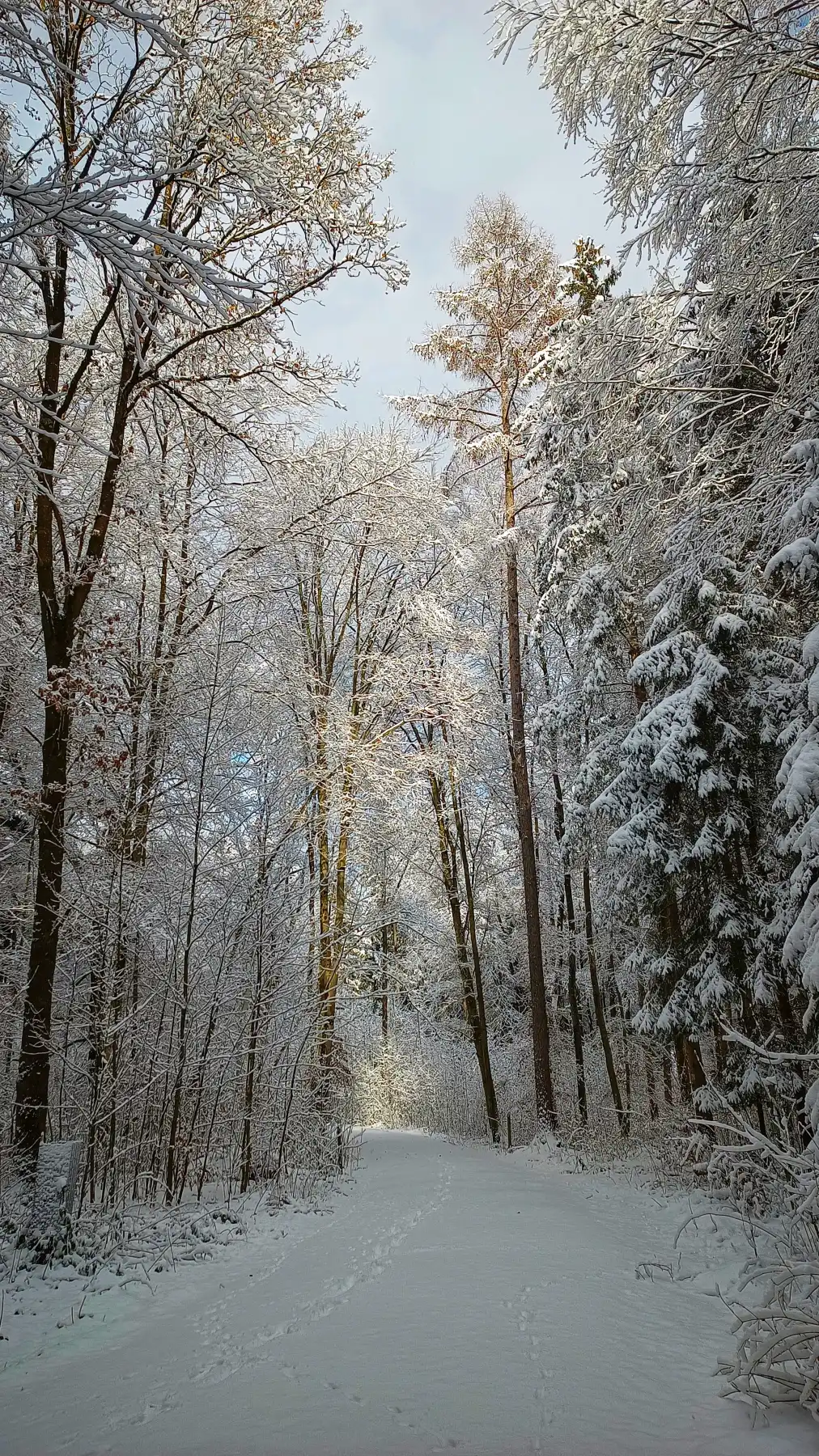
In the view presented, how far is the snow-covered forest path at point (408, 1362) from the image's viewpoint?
7.67 ft

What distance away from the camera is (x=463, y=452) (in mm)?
12586

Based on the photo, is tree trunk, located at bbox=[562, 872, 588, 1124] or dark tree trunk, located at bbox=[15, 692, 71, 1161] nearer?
dark tree trunk, located at bbox=[15, 692, 71, 1161]

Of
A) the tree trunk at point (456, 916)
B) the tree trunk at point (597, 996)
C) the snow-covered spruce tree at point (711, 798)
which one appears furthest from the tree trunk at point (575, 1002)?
the snow-covered spruce tree at point (711, 798)

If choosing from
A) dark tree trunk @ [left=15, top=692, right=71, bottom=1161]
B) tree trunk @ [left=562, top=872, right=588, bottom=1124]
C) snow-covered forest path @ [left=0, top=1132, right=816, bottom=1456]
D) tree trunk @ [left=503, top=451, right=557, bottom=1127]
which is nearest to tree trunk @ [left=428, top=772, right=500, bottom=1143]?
tree trunk @ [left=562, top=872, right=588, bottom=1124]

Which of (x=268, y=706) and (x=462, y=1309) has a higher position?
(x=268, y=706)

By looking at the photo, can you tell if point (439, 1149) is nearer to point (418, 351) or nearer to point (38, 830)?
point (38, 830)

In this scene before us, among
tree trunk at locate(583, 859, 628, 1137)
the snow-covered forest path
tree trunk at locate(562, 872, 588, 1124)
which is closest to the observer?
the snow-covered forest path

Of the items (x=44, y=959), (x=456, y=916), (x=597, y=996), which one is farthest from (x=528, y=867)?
(x=44, y=959)

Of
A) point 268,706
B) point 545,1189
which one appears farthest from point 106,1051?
point 268,706

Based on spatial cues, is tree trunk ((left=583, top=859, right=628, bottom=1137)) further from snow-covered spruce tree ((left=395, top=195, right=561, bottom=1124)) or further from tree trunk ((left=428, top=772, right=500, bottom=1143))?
tree trunk ((left=428, top=772, right=500, bottom=1143))

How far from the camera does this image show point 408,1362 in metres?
2.84

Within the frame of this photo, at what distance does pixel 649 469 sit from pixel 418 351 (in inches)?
274

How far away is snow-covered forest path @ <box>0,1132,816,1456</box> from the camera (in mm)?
2338

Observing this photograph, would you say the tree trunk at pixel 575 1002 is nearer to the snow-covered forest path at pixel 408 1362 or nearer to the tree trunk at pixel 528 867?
the tree trunk at pixel 528 867
